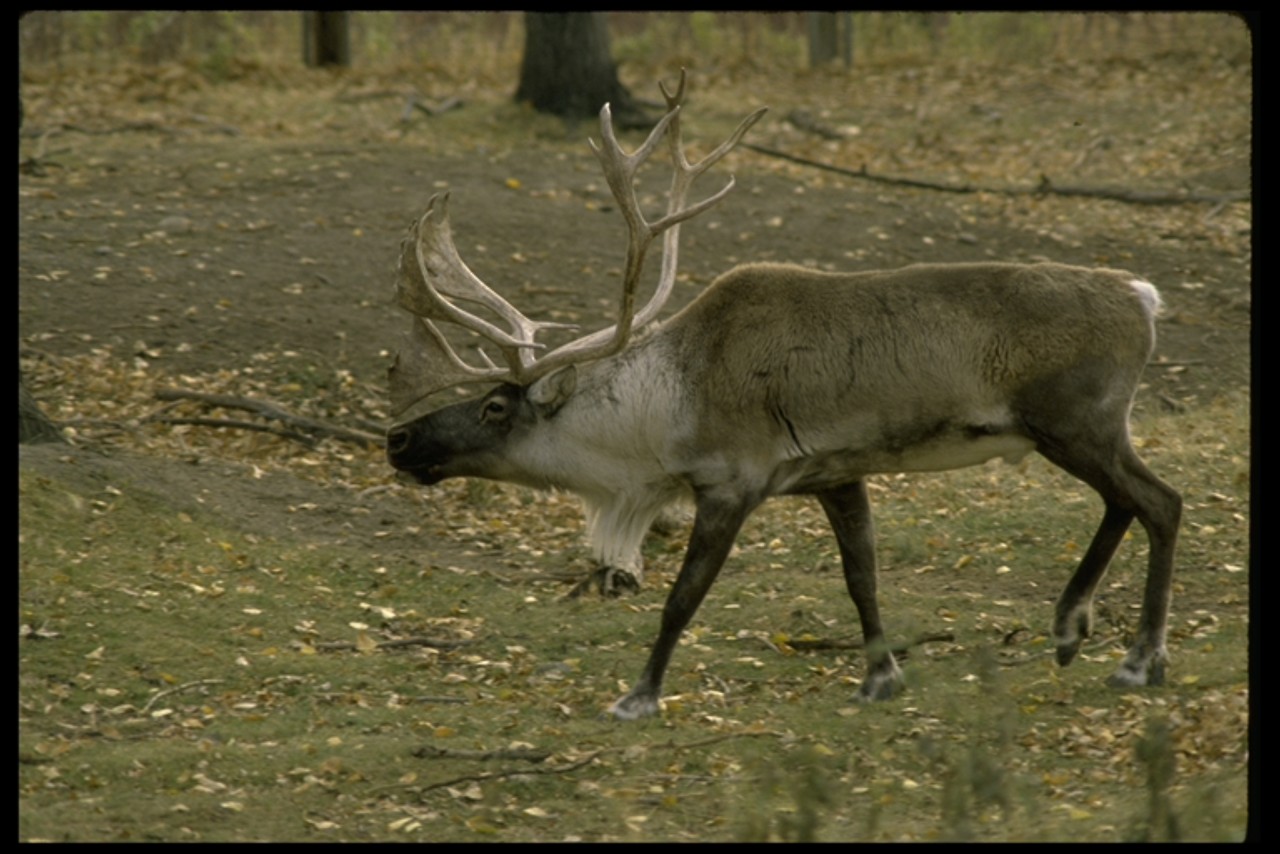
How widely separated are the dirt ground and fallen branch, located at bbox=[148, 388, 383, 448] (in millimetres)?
289

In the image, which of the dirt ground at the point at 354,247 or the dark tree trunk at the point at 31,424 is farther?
the dirt ground at the point at 354,247

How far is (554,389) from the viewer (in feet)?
23.1

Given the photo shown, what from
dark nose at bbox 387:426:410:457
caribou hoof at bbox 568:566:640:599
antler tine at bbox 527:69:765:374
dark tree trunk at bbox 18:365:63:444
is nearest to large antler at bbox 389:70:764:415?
antler tine at bbox 527:69:765:374

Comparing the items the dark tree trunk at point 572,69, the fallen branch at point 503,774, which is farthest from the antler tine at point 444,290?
the dark tree trunk at point 572,69

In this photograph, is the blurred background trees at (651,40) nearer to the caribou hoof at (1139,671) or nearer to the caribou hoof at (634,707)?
the caribou hoof at (634,707)

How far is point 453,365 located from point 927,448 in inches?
77.5

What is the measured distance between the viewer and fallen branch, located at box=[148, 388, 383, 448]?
387 inches

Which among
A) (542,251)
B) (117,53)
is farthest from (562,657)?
(117,53)

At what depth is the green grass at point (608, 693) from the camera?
17.6 ft

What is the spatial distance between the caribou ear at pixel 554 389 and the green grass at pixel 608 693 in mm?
1088

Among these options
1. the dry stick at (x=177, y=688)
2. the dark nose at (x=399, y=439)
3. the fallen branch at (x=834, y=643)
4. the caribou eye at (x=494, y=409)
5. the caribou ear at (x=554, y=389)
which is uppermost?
the caribou ear at (x=554, y=389)

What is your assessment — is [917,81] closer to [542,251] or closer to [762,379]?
[542,251]

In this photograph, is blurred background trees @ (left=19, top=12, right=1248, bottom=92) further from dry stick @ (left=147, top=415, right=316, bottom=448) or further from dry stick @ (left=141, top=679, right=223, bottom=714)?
dry stick @ (left=141, top=679, right=223, bottom=714)

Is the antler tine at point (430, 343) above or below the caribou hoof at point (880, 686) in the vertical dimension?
above
